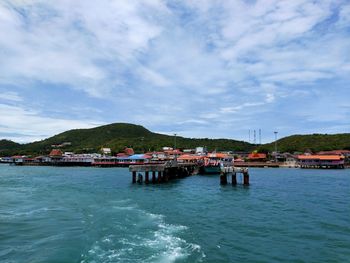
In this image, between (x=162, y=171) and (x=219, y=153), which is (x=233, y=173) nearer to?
(x=162, y=171)

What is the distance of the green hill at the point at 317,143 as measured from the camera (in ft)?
540

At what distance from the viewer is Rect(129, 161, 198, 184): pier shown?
53250mm

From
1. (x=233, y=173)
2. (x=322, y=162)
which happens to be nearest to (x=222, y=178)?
(x=233, y=173)

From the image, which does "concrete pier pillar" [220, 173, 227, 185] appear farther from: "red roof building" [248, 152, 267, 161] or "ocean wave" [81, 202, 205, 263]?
"red roof building" [248, 152, 267, 161]

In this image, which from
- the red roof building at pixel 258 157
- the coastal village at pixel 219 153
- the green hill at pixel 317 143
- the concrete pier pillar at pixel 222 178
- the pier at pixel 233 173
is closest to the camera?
the pier at pixel 233 173

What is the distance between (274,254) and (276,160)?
140427 millimetres

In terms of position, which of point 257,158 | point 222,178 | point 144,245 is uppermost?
point 257,158

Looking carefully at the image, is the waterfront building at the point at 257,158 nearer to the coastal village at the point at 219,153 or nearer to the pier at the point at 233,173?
the coastal village at the point at 219,153

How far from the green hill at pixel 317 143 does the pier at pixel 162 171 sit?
107760 millimetres

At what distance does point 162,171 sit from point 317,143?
14174 centimetres

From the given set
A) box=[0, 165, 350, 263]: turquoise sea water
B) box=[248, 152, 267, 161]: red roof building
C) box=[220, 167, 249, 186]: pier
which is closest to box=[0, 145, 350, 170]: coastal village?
box=[248, 152, 267, 161]: red roof building

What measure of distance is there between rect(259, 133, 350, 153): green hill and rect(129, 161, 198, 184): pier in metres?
108

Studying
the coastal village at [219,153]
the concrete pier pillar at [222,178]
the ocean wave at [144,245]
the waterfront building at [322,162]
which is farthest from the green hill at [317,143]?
the ocean wave at [144,245]

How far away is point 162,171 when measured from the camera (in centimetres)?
5731
